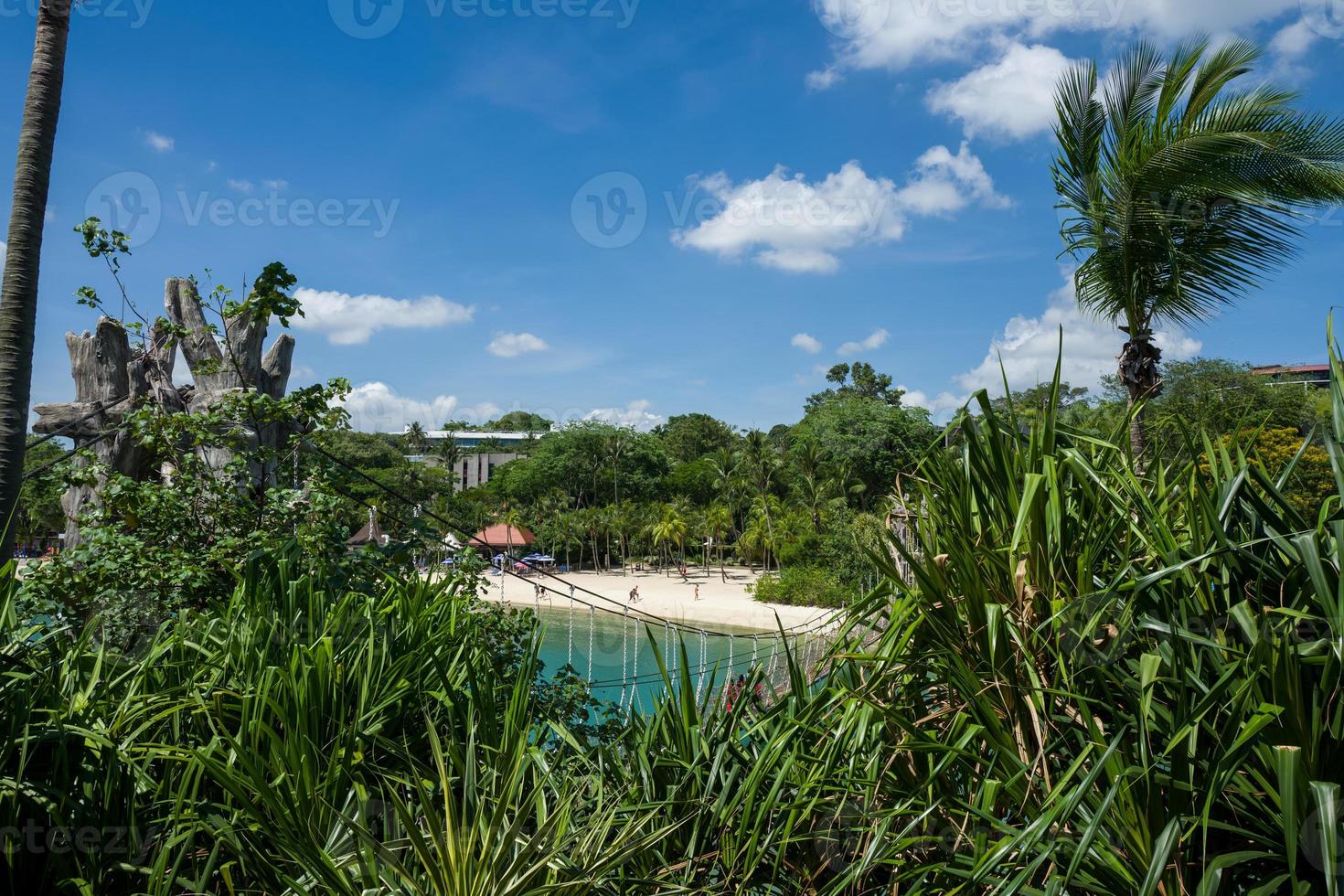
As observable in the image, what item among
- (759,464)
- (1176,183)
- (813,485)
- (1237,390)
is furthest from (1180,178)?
(759,464)

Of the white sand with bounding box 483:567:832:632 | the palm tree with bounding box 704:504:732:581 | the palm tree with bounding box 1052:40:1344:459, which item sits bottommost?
the white sand with bounding box 483:567:832:632

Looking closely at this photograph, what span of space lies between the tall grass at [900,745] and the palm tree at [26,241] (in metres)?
1.53

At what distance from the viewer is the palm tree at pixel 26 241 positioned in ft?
12.6

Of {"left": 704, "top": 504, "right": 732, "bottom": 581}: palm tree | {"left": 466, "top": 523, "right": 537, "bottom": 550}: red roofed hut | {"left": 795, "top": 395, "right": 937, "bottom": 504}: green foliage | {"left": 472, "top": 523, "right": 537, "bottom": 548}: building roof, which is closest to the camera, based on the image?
{"left": 795, "top": 395, "right": 937, "bottom": 504}: green foliage

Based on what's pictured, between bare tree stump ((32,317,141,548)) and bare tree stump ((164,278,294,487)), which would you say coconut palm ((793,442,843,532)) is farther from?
bare tree stump ((32,317,141,548))

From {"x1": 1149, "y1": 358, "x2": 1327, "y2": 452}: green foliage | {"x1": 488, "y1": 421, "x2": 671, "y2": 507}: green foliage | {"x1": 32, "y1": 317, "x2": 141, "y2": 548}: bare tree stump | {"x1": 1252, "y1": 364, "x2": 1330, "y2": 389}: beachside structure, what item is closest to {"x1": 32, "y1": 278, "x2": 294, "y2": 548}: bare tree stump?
{"x1": 32, "y1": 317, "x2": 141, "y2": 548}: bare tree stump

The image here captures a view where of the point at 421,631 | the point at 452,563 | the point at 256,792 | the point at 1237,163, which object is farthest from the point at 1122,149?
the point at 256,792

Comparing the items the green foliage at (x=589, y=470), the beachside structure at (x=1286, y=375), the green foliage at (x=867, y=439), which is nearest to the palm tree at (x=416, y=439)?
the green foliage at (x=589, y=470)

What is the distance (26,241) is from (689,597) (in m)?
33.3

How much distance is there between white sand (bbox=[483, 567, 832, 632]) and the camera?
31288mm

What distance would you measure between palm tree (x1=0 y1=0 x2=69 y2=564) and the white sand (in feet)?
64.2

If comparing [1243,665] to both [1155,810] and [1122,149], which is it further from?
[1122,149]

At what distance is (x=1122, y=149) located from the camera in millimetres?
5906

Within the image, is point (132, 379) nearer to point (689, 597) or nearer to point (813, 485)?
point (689, 597)
